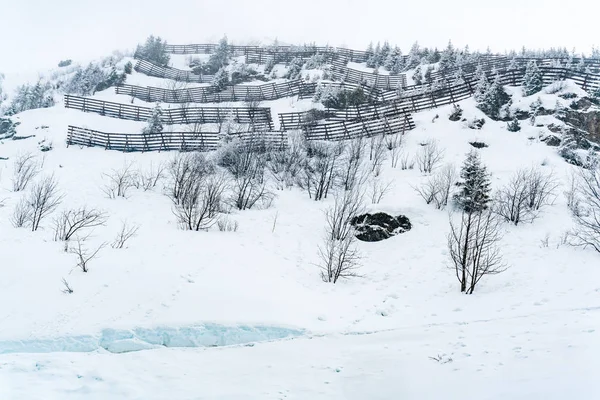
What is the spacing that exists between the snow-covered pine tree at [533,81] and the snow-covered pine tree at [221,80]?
35.7 m

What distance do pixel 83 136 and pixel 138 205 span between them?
16642mm

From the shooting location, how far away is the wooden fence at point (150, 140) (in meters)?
31.5

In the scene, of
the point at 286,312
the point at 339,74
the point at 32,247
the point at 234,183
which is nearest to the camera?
the point at 286,312

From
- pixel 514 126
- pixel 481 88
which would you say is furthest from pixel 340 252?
pixel 481 88

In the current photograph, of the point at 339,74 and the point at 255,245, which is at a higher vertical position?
the point at 339,74

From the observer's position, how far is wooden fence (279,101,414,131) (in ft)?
109

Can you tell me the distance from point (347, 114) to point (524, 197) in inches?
774

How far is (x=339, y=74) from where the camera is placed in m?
47.9

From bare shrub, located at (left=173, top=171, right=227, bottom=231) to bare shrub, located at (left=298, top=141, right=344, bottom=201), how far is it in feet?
22.0

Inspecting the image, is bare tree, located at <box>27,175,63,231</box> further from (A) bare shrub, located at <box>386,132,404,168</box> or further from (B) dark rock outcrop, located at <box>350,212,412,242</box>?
(A) bare shrub, located at <box>386,132,404,168</box>

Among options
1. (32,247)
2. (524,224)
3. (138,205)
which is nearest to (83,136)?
(138,205)

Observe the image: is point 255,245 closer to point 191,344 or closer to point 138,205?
point 191,344

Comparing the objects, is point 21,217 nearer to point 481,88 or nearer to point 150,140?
point 150,140

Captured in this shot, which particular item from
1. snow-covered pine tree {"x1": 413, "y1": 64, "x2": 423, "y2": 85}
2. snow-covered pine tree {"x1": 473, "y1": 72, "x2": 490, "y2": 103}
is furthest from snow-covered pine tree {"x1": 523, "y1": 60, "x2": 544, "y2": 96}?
snow-covered pine tree {"x1": 413, "y1": 64, "x2": 423, "y2": 85}
